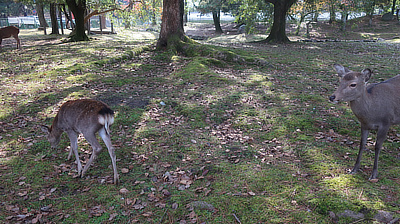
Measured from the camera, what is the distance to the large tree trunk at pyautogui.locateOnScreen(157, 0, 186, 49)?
43.7 feet

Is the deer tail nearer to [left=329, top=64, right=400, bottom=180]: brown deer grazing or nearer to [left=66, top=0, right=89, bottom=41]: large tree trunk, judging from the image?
[left=329, top=64, right=400, bottom=180]: brown deer grazing

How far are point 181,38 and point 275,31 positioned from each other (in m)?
10.8

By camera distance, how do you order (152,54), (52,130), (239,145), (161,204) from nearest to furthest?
(161,204)
(52,130)
(239,145)
(152,54)

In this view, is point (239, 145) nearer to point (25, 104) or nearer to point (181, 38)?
point (25, 104)

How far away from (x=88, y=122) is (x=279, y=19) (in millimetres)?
19872

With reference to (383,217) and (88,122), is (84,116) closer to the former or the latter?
(88,122)

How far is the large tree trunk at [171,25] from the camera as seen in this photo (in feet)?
43.7

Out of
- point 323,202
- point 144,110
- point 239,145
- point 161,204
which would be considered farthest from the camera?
point 144,110

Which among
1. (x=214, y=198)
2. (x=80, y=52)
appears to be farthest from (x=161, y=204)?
(x=80, y=52)

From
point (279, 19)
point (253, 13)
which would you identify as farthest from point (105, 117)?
point (253, 13)

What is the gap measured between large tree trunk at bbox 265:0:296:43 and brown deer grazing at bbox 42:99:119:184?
19225 millimetres

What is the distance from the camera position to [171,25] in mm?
13484

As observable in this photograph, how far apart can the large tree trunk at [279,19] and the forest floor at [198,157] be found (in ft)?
41.5

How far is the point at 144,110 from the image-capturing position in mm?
6957
